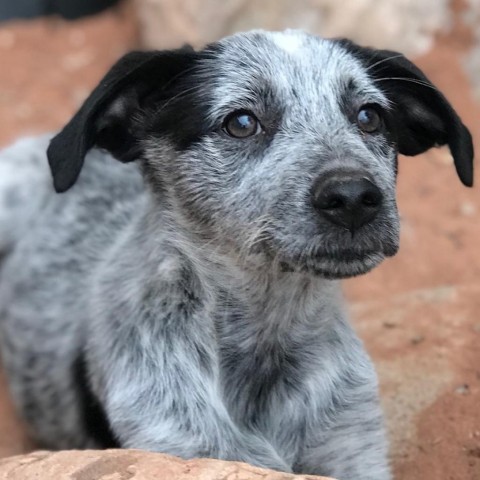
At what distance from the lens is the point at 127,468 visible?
3.01 metres

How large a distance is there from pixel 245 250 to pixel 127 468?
90cm

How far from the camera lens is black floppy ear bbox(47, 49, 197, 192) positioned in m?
3.44

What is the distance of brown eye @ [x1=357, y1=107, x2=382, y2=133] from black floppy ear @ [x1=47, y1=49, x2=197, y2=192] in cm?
67

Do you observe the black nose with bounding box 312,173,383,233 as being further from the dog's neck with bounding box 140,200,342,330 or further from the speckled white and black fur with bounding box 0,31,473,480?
the dog's neck with bounding box 140,200,342,330

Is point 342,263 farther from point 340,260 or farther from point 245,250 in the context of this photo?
point 245,250

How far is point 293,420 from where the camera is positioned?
12.1 feet

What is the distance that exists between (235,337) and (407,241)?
109 inches

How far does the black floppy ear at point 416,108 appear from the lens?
12.3 feet

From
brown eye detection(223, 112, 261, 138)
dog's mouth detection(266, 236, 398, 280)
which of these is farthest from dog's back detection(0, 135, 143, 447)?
dog's mouth detection(266, 236, 398, 280)

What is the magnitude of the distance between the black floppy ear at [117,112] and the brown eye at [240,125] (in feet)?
1.02

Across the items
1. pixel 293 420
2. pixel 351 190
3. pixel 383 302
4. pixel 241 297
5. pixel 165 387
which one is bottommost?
pixel 383 302

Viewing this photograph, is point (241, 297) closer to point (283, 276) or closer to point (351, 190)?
point (283, 276)

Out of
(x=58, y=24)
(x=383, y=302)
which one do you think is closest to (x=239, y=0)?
(x=58, y=24)

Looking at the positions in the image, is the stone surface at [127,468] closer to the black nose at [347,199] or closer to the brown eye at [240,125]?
the black nose at [347,199]
